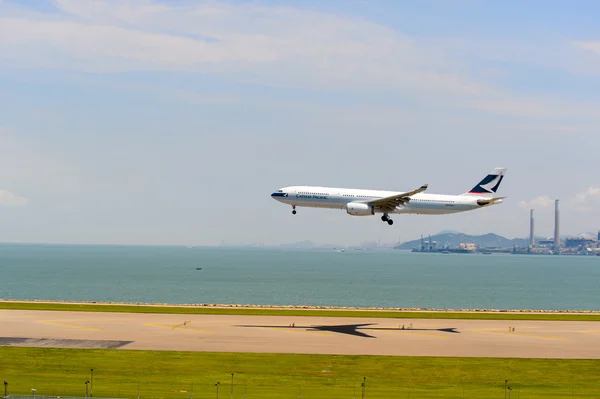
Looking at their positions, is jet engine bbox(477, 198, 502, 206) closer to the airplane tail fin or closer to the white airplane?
the white airplane

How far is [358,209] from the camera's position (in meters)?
86.5

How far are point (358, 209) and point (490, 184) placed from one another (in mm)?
29038

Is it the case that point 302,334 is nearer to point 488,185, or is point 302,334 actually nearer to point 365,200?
point 365,200

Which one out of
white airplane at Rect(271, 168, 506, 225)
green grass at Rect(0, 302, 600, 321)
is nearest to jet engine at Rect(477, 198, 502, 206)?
white airplane at Rect(271, 168, 506, 225)

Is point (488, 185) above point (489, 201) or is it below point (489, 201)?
above

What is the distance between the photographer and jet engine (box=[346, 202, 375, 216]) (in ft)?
282

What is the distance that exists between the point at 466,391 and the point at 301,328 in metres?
26.9

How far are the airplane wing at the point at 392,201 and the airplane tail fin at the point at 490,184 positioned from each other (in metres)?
18.9

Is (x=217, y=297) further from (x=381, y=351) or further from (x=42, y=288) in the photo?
(x=381, y=351)

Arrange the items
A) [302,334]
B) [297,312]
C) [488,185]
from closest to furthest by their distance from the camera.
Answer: [302,334]
[297,312]
[488,185]

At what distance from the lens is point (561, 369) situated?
55.1 meters

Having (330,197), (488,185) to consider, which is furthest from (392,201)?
(488,185)

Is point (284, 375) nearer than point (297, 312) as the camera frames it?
Yes

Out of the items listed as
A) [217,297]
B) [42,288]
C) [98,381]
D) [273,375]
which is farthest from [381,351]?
[42,288]
